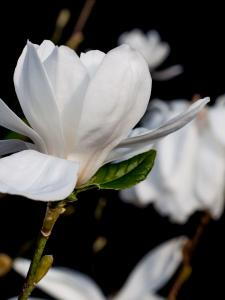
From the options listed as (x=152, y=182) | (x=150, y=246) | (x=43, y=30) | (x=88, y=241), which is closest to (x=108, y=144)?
(x=152, y=182)

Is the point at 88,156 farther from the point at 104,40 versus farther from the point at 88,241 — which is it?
the point at 104,40

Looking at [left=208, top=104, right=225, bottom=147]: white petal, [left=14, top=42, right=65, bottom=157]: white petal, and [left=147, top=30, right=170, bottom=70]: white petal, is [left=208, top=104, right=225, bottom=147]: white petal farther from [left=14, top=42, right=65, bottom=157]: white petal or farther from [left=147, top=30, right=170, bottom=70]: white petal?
[left=14, top=42, right=65, bottom=157]: white petal

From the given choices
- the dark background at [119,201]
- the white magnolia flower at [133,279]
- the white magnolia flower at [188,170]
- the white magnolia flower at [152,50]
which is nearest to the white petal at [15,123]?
the white magnolia flower at [133,279]

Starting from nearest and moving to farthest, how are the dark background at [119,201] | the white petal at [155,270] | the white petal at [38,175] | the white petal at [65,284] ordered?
the white petal at [38,175]
the white petal at [65,284]
the white petal at [155,270]
the dark background at [119,201]

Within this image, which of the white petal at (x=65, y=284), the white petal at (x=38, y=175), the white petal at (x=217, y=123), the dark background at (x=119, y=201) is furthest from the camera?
the dark background at (x=119, y=201)

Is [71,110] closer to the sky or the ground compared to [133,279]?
closer to the sky

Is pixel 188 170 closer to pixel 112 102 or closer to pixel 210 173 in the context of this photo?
pixel 210 173

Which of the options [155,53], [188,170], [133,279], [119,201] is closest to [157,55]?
[155,53]

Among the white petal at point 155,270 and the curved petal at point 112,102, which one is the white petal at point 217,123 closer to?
the white petal at point 155,270
